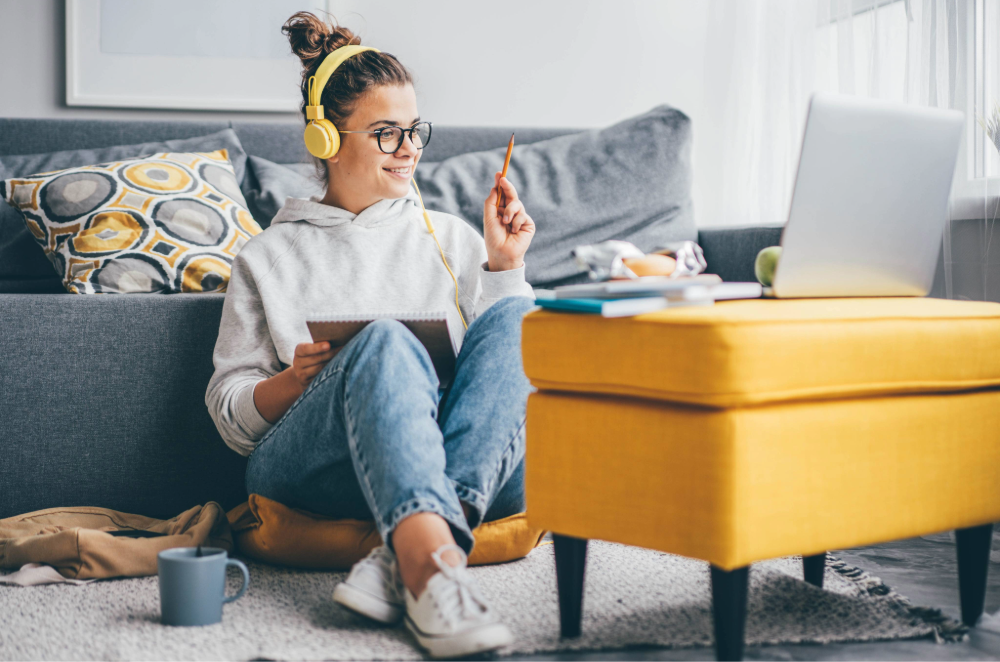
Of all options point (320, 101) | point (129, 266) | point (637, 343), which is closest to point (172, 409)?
point (129, 266)

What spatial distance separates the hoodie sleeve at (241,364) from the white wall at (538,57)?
1.22m

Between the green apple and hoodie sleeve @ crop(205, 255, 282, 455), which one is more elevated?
the green apple

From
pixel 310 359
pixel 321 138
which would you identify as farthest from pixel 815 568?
pixel 321 138

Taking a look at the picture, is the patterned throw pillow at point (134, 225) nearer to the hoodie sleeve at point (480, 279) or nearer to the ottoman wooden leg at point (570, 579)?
the hoodie sleeve at point (480, 279)

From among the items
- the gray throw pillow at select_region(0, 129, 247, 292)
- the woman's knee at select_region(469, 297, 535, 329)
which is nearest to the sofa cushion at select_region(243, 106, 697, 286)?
the gray throw pillow at select_region(0, 129, 247, 292)

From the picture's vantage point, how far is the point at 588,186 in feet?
6.62

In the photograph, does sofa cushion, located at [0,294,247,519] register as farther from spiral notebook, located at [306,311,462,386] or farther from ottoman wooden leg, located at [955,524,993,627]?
ottoman wooden leg, located at [955,524,993,627]

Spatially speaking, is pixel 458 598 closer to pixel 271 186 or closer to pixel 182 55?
pixel 271 186

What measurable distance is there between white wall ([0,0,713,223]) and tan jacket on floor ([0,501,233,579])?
136 centimetres

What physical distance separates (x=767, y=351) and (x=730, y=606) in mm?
257

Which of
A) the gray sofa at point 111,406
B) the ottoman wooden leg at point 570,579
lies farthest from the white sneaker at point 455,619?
the gray sofa at point 111,406

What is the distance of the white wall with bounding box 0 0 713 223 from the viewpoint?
2463 mm

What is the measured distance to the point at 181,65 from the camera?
2.33 metres

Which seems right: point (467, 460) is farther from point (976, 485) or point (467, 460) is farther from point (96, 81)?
point (96, 81)
